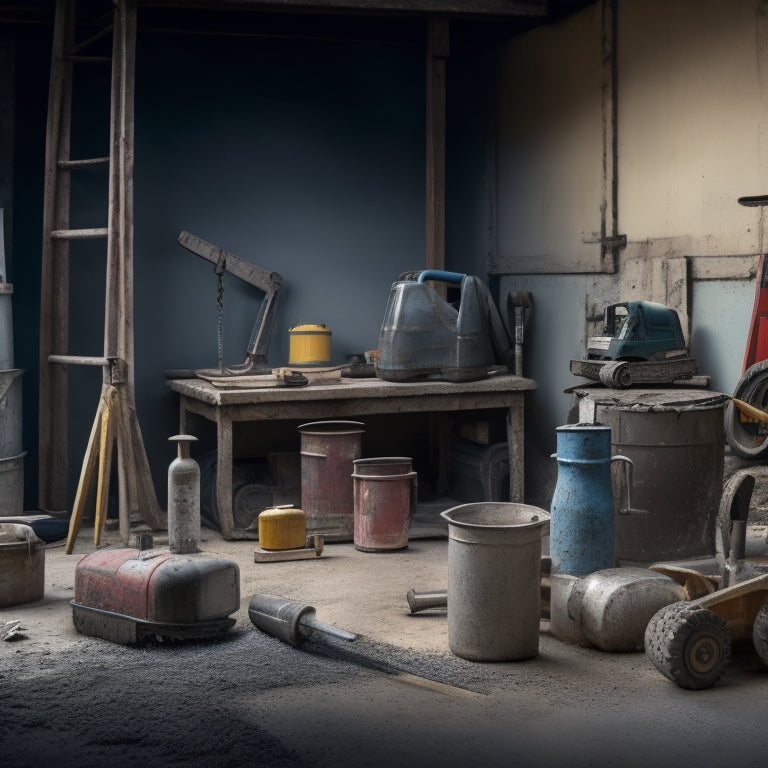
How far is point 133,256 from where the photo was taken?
8344mm

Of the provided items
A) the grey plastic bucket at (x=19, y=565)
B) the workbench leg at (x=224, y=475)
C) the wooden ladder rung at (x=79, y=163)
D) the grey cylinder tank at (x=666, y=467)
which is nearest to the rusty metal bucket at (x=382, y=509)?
the workbench leg at (x=224, y=475)

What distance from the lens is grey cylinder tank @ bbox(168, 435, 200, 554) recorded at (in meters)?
6.76

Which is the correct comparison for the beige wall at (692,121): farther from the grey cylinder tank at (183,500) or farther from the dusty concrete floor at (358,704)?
the grey cylinder tank at (183,500)

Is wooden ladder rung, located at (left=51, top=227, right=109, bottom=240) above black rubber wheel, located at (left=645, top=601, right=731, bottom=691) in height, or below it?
above

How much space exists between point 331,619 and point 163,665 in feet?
3.16

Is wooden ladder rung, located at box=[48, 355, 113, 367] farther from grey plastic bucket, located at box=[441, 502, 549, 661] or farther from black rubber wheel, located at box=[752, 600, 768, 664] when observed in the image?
black rubber wheel, located at box=[752, 600, 768, 664]

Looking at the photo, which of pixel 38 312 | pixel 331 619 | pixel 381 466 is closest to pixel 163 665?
pixel 331 619

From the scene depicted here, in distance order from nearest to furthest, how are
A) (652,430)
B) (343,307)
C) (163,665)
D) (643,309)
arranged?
1. (163,665)
2. (652,430)
3. (643,309)
4. (343,307)

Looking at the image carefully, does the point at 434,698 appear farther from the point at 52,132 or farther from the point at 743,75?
the point at 52,132

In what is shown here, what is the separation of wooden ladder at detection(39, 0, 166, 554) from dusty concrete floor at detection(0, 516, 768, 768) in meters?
1.80

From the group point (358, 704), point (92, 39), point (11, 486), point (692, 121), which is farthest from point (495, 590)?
point (92, 39)

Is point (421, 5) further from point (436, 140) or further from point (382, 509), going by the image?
point (382, 509)

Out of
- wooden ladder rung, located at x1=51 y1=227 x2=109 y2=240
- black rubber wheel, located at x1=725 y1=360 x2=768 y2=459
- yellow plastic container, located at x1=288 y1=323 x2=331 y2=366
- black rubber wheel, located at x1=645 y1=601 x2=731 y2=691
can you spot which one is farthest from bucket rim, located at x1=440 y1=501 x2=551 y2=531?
wooden ladder rung, located at x1=51 y1=227 x2=109 y2=240

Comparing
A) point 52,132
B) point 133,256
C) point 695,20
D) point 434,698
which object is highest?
point 695,20
